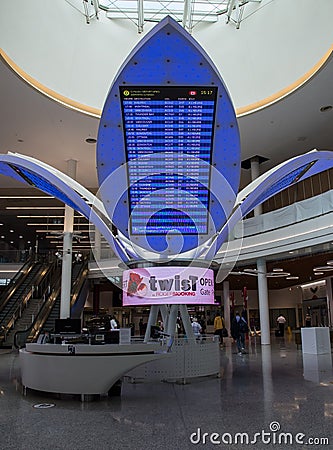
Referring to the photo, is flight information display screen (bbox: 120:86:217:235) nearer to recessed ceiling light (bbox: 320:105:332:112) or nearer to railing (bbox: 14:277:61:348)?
recessed ceiling light (bbox: 320:105:332:112)

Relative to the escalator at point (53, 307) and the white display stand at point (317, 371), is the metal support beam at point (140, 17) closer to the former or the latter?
the escalator at point (53, 307)

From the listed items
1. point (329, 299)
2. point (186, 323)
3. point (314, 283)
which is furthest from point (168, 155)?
point (314, 283)

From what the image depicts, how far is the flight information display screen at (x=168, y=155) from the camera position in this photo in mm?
8078

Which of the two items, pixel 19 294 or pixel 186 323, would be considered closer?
pixel 186 323

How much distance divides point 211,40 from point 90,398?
15.7 metres

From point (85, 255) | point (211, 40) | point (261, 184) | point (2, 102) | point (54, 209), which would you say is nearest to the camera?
point (261, 184)

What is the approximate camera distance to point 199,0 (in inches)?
675

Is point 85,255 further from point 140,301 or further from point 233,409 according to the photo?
point 233,409

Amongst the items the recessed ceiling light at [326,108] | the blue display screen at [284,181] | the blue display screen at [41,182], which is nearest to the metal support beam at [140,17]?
the recessed ceiling light at [326,108]

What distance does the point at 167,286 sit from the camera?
9.20 m

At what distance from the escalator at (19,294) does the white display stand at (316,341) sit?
40.9ft

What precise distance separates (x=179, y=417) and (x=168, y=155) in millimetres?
5082

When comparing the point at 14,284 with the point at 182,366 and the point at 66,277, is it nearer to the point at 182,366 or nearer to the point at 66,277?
the point at 66,277

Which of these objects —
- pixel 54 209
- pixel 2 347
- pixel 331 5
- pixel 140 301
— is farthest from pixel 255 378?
pixel 54 209
